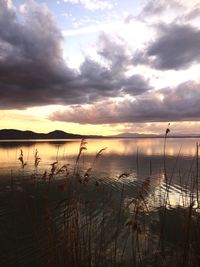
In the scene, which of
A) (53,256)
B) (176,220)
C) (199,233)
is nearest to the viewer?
(53,256)

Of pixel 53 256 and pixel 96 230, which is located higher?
pixel 53 256

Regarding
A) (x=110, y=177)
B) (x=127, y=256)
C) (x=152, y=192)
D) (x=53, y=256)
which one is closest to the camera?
(x=53, y=256)

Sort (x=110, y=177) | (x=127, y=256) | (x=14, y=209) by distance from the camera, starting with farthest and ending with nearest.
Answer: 1. (x=110, y=177)
2. (x=14, y=209)
3. (x=127, y=256)

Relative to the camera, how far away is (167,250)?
30.6 ft

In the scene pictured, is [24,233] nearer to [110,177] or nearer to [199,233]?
[199,233]

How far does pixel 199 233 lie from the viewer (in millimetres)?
5617

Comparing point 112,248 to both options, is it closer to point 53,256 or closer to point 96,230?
point 96,230

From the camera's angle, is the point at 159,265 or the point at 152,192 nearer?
the point at 159,265

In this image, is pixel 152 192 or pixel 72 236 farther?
pixel 152 192

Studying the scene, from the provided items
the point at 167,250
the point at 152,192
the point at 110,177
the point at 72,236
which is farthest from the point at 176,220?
the point at 110,177

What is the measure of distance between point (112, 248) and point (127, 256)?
53 centimetres

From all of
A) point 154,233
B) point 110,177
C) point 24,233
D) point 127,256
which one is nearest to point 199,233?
point 127,256

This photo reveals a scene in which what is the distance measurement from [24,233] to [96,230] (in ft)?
8.95

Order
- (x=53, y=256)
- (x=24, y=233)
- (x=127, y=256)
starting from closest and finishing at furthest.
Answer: (x=53, y=256) < (x=127, y=256) < (x=24, y=233)
